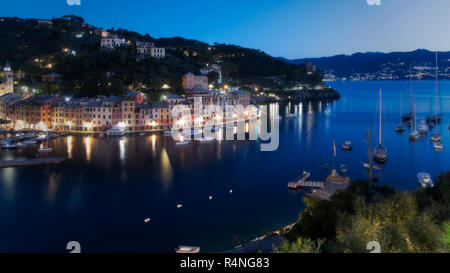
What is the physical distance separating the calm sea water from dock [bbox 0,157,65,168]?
11.9 inches

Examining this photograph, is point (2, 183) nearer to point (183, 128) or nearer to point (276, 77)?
point (183, 128)

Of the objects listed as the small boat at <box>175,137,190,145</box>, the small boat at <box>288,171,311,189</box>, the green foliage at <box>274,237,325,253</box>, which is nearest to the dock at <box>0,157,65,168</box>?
the small boat at <box>175,137,190,145</box>

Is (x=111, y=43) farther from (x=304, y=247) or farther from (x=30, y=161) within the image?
(x=304, y=247)

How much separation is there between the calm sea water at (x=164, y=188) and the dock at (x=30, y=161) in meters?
0.30

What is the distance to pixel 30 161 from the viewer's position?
8.73 m

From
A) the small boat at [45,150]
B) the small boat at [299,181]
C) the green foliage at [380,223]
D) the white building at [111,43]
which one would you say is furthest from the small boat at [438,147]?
the white building at [111,43]

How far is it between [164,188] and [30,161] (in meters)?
3.87

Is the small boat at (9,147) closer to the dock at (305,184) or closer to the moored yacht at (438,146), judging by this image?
the dock at (305,184)

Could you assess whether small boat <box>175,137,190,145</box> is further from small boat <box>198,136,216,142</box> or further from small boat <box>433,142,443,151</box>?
small boat <box>433,142,443,151</box>

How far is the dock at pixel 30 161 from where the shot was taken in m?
8.51

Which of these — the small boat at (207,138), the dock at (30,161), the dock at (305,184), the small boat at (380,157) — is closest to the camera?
the dock at (305,184)

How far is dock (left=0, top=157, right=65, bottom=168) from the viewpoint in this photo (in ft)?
27.9

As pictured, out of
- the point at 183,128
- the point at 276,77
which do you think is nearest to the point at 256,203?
the point at 183,128
